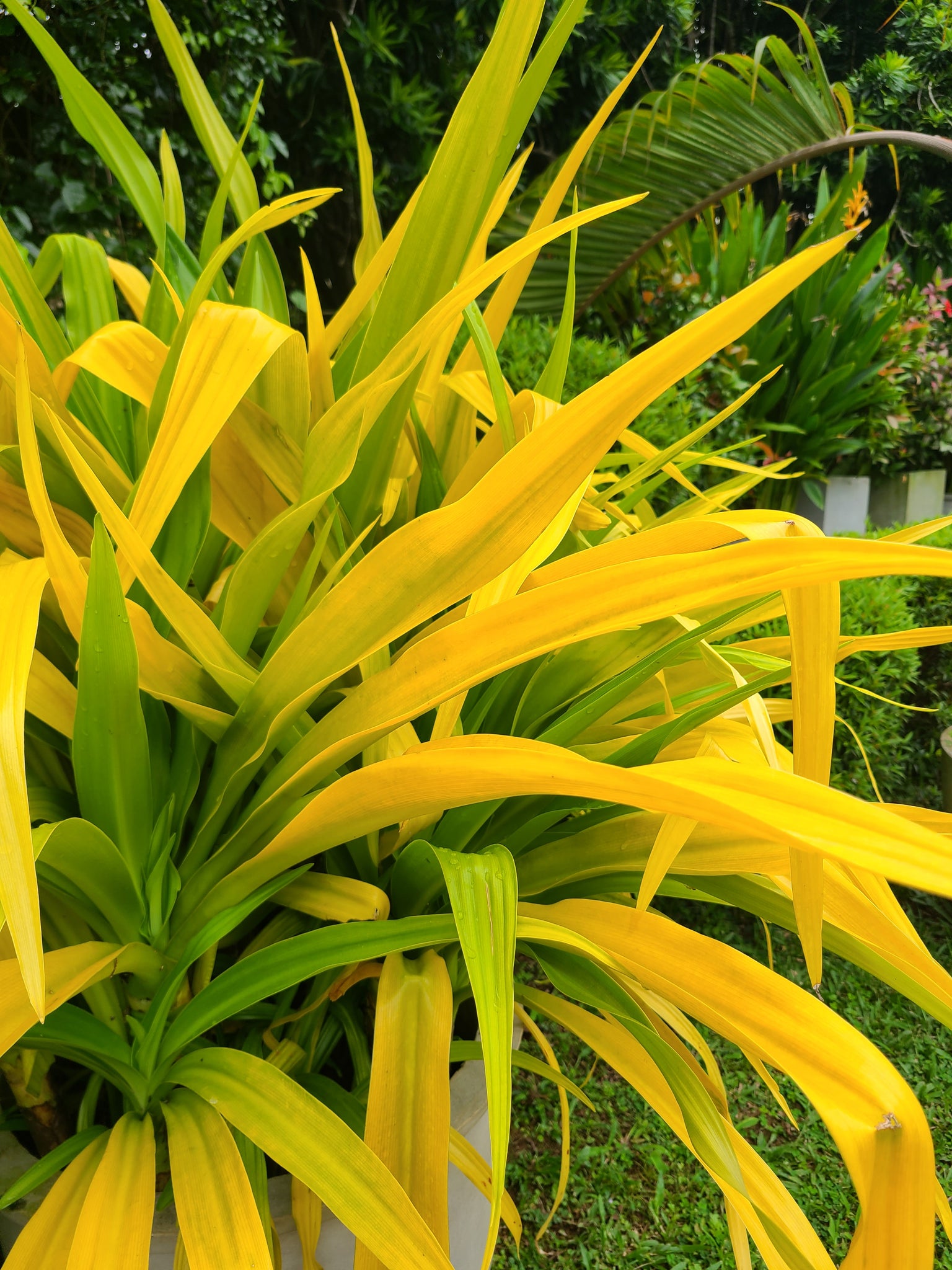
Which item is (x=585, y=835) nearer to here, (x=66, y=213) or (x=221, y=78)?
(x=66, y=213)

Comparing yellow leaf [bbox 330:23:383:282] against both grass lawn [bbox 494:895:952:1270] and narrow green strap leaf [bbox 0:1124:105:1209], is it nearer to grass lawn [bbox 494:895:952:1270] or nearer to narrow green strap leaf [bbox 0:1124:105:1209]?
narrow green strap leaf [bbox 0:1124:105:1209]

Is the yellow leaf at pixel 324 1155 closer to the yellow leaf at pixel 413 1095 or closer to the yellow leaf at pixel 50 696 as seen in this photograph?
the yellow leaf at pixel 413 1095

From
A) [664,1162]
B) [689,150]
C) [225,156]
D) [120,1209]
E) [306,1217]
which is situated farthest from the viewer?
[689,150]

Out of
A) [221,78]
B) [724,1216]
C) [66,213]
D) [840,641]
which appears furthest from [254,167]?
[724,1216]

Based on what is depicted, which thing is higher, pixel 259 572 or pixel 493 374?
pixel 493 374

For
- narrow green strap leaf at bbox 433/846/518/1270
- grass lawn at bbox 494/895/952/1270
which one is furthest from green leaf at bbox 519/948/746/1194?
grass lawn at bbox 494/895/952/1270

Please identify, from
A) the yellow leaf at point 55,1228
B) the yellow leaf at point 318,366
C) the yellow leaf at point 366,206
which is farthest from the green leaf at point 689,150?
the yellow leaf at point 55,1228

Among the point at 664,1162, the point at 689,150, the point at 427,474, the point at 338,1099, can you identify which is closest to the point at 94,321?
the point at 427,474

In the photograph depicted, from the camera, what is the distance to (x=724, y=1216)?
1.04m

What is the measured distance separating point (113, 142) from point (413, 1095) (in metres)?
0.82

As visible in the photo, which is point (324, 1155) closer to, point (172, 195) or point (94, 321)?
point (94, 321)

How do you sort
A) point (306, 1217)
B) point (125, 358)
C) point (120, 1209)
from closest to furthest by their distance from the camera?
point (120, 1209) → point (306, 1217) → point (125, 358)

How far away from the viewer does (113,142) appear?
0.79 metres

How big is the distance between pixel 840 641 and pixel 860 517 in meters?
2.70
